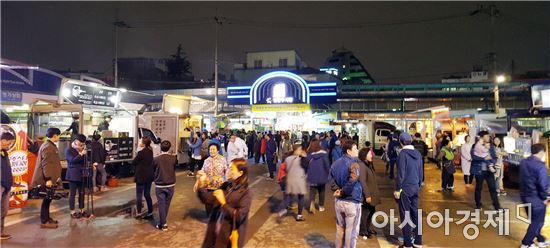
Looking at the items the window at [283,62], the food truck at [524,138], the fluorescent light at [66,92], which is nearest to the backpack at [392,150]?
the food truck at [524,138]

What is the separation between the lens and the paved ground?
5824 millimetres

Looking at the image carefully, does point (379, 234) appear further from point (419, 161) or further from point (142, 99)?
point (142, 99)

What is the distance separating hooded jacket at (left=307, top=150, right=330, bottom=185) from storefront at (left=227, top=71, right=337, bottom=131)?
723 inches

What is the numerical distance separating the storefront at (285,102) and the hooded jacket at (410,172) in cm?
2042

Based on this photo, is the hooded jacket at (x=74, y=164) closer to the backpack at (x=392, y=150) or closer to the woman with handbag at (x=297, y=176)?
the woman with handbag at (x=297, y=176)

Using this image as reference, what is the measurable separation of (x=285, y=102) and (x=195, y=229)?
20.3 metres

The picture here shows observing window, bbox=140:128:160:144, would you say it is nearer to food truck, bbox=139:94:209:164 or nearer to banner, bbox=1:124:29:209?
food truck, bbox=139:94:209:164

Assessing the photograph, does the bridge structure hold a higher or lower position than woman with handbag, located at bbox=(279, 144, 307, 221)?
higher

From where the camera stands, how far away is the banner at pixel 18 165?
7750mm

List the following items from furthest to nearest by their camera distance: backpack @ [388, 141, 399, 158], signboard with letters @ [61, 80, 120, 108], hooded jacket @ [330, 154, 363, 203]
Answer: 1. backpack @ [388, 141, 399, 158]
2. signboard with letters @ [61, 80, 120, 108]
3. hooded jacket @ [330, 154, 363, 203]

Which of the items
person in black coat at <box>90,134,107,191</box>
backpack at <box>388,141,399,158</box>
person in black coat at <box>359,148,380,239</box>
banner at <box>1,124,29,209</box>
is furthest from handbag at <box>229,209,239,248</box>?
backpack at <box>388,141,399,158</box>

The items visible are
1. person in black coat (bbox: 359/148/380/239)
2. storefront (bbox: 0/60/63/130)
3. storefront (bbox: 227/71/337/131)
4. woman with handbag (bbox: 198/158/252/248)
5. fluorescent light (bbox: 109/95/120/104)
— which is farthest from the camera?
storefront (bbox: 227/71/337/131)

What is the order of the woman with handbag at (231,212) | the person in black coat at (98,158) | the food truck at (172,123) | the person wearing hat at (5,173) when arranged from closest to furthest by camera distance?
the woman with handbag at (231,212), the person wearing hat at (5,173), the person in black coat at (98,158), the food truck at (172,123)

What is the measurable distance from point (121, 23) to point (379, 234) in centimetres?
2885
